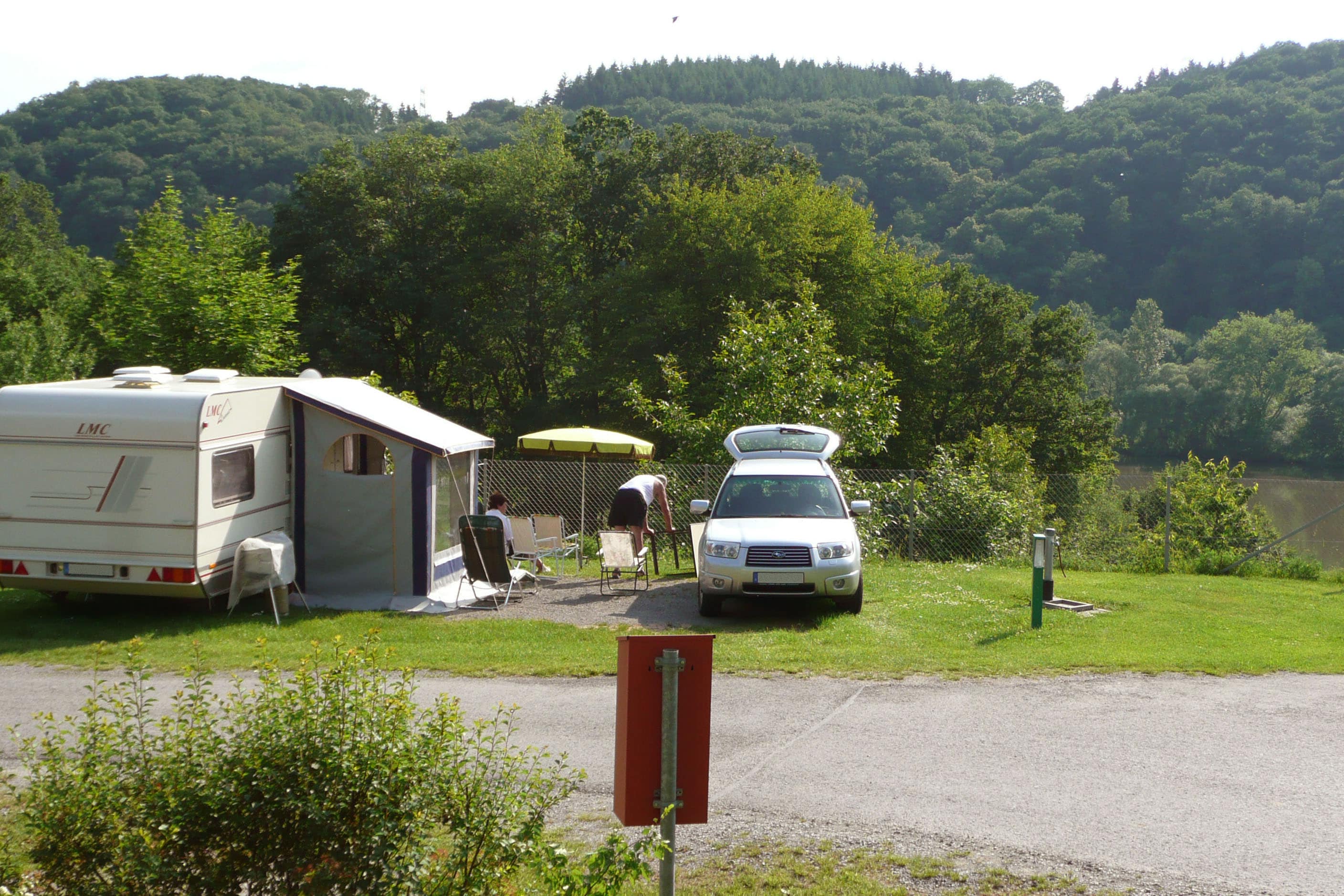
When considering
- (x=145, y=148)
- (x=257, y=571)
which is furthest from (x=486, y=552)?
(x=145, y=148)

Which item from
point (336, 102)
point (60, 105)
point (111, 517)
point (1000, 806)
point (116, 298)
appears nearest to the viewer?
point (1000, 806)

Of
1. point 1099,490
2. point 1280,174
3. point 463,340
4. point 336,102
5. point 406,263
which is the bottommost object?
point 1099,490

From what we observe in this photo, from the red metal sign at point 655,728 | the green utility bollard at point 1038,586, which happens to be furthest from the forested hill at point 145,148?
the red metal sign at point 655,728

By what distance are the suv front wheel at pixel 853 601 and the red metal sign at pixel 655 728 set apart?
8611mm

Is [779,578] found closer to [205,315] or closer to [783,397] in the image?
[783,397]

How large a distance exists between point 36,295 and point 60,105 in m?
30.0

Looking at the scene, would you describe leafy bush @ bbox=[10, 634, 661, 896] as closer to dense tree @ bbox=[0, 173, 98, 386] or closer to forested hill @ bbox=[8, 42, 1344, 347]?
dense tree @ bbox=[0, 173, 98, 386]

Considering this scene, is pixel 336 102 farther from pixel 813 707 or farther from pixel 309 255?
pixel 813 707

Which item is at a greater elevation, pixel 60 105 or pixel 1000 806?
pixel 60 105

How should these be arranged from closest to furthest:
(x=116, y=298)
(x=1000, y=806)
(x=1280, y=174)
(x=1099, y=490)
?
(x=1000, y=806), (x=116, y=298), (x=1099, y=490), (x=1280, y=174)

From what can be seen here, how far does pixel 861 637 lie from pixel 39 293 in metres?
40.9

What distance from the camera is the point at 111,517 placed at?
11.4m

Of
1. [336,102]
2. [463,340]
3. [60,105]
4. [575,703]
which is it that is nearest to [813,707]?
[575,703]

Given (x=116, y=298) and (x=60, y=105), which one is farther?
(x=60, y=105)
